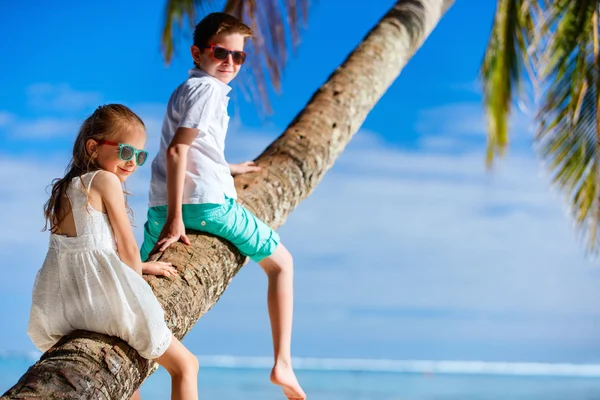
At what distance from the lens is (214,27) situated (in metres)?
3.48

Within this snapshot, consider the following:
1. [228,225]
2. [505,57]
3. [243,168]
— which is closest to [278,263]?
[228,225]

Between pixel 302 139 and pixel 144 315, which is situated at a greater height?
pixel 302 139

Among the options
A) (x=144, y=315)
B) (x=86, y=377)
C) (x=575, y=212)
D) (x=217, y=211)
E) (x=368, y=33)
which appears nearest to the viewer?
(x=86, y=377)

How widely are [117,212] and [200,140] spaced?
844 millimetres

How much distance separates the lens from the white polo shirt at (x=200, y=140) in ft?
10.7

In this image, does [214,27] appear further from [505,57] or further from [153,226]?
[505,57]

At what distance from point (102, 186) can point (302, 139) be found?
212 centimetres

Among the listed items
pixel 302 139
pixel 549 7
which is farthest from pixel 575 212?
pixel 302 139

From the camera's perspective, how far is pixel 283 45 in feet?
20.6

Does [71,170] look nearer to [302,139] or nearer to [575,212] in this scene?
[302,139]

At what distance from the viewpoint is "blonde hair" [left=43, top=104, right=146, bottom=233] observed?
260cm

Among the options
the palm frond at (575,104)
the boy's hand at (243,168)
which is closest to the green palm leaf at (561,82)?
the palm frond at (575,104)

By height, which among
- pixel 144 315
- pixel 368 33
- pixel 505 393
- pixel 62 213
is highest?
pixel 368 33

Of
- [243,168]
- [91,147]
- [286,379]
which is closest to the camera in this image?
[91,147]
